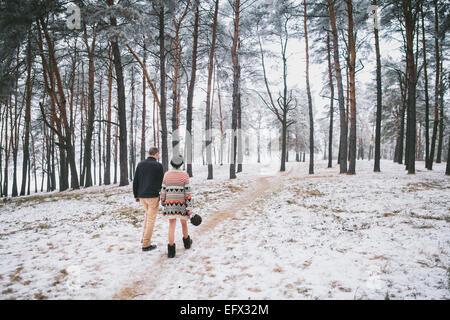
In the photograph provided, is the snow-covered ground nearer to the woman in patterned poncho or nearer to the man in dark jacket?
the man in dark jacket

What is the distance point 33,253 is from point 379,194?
10.5m

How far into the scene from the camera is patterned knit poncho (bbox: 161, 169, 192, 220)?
4.42 meters

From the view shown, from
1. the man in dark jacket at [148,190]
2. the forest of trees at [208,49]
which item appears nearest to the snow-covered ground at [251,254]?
the man in dark jacket at [148,190]

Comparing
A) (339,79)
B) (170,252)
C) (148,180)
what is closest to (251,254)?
(170,252)

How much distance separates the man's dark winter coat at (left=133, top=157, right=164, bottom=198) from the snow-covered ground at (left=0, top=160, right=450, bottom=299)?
1.26m

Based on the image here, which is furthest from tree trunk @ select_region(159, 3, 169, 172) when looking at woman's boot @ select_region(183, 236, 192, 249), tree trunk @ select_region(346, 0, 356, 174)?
tree trunk @ select_region(346, 0, 356, 174)

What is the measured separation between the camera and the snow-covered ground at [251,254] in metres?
3.18

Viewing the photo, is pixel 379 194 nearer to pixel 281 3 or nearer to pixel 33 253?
pixel 33 253

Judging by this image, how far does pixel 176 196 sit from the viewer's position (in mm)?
4430

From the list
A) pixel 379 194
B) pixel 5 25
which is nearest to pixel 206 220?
pixel 379 194

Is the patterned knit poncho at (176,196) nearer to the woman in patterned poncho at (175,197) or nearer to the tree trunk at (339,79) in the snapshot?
the woman in patterned poncho at (175,197)

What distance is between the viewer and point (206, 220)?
6770mm

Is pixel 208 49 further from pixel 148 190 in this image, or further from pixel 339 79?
pixel 148 190
